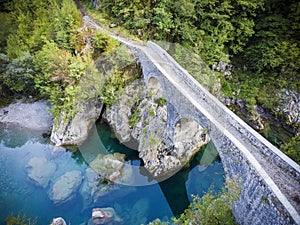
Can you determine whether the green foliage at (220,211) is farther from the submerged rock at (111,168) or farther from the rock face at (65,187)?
the rock face at (65,187)

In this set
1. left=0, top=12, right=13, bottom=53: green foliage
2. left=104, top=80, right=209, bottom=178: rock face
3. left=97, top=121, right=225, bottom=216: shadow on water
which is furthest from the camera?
left=0, top=12, right=13, bottom=53: green foliage

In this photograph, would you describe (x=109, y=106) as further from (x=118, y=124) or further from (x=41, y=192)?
(x=41, y=192)

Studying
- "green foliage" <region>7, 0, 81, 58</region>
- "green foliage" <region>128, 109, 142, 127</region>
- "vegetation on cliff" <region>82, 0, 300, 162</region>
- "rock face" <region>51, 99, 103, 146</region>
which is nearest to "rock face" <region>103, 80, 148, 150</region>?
"green foliage" <region>128, 109, 142, 127</region>

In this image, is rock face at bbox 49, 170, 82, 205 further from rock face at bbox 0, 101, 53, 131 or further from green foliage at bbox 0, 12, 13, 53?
green foliage at bbox 0, 12, 13, 53

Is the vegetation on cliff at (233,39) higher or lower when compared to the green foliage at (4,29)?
higher

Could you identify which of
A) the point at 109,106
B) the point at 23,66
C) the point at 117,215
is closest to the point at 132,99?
the point at 109,106

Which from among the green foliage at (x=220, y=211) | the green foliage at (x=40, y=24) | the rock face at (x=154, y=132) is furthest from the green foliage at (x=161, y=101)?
the green foliage at (x=40, y=24)
